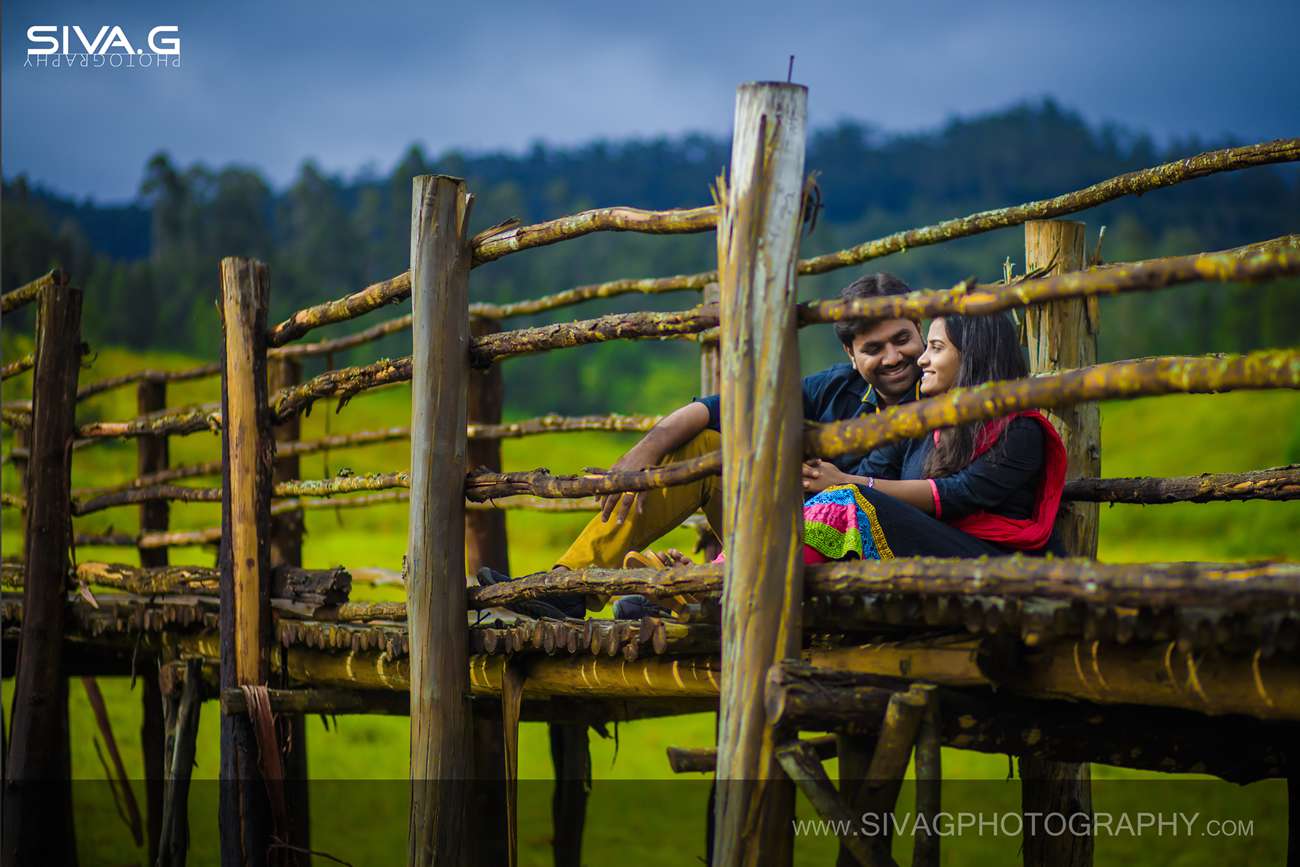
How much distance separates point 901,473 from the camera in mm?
3467

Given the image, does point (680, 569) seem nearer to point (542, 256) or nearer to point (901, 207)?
point (542, 256)

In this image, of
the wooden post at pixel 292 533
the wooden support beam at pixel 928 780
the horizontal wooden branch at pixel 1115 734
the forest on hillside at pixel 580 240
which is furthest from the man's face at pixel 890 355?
the forest on hillside at pixel 580 240

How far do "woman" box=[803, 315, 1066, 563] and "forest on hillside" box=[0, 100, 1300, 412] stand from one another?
1634cm

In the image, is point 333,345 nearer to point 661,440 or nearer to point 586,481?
point 661,440

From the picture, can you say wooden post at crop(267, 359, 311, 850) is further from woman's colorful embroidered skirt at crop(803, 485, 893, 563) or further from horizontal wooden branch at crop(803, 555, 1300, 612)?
horizontal wooden branch at crop(803, 555, 1300, 612)

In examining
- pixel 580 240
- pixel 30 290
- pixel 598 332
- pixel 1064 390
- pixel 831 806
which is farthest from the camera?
pixel 580 240

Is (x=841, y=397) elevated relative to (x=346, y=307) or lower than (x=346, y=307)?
lower

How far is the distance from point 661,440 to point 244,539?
1485mm

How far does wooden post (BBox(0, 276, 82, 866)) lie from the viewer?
508 centimetres

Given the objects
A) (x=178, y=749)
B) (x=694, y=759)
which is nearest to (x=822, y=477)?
(x=694, y=759)

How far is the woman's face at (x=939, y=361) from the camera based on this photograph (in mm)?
3213

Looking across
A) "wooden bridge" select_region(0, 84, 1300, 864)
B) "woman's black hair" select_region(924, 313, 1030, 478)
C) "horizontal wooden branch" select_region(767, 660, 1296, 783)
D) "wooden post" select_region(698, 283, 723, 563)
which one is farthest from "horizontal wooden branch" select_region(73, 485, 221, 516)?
"horizontal wooden branch" select_region(767, 660, 1296, 783)

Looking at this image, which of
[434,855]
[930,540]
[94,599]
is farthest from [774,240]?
[94,599]

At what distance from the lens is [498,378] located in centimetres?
593
